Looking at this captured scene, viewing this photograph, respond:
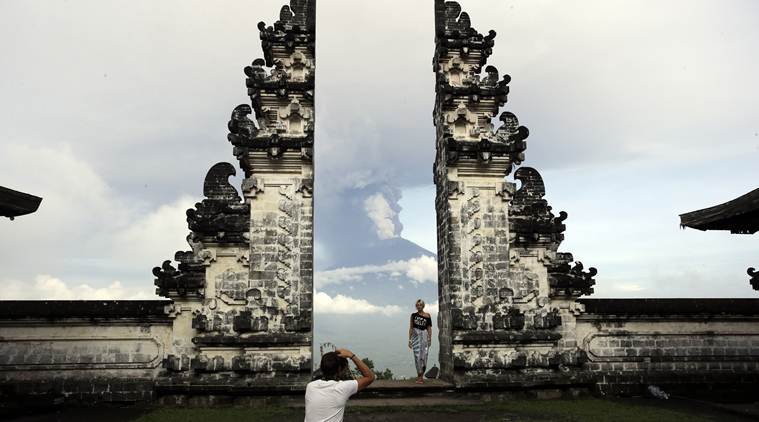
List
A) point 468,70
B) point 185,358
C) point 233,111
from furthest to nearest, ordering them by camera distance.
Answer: point 468,70
point 233,111
point 185,358

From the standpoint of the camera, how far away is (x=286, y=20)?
12.0 m

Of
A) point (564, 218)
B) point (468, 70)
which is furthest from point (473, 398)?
point (468, 70)

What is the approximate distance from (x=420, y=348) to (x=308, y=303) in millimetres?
2444

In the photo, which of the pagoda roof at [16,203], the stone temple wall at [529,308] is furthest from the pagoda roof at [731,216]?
the pagoda roof at [16,203]

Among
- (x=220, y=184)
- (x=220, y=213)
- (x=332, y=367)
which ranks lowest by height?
(x=332, y=367)

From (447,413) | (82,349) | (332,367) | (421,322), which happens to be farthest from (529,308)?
(82,349)

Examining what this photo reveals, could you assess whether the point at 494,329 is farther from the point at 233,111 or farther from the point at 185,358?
the point at 233,111

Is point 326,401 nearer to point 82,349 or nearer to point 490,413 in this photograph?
point 490,413

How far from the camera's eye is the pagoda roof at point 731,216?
8.31m

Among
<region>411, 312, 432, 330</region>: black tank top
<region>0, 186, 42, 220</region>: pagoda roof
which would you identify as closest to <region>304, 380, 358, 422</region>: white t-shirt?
<region>0, 186, 42, 220</region>: pagoda roof

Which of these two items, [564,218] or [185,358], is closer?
[185,358]

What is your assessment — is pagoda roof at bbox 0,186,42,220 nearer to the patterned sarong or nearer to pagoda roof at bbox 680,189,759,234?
the patterned sarong

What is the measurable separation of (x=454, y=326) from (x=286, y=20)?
281 inches

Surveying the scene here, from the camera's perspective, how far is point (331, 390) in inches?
180
